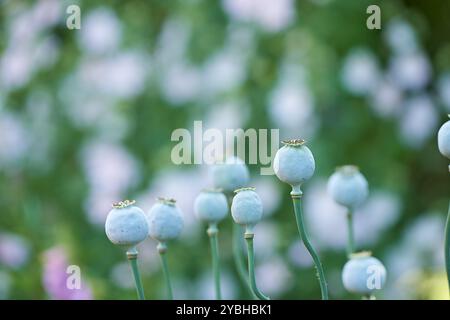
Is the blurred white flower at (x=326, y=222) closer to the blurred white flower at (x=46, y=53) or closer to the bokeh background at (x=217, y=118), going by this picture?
the bokeh background at (x=217, y=118)

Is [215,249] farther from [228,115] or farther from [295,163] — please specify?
[228,115]

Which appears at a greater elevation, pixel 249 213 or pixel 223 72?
pixel 223 72

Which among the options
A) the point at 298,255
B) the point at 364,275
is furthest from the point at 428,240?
the point at 364,275

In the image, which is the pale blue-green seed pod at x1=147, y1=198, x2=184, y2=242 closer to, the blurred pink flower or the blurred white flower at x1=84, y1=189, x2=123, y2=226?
the blurred pink flower

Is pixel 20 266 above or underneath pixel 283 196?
underneath
